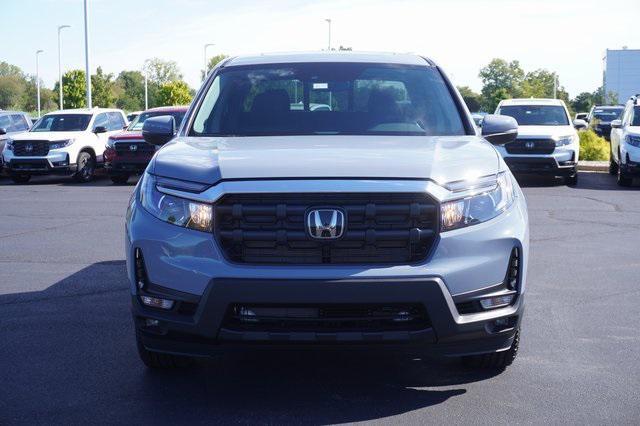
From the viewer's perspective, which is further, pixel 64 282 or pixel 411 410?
pixel 64 282

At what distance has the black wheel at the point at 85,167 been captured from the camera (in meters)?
22.7

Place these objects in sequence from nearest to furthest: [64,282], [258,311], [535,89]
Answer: [258,311] → [64,282] → [535,89]

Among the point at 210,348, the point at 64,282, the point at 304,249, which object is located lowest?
the point at 64,282

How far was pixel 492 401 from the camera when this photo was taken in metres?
4.82

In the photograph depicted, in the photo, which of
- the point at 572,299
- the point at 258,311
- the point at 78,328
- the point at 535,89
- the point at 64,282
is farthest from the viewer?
the point at 535,89

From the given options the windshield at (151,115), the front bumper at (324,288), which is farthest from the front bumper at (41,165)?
the front bumper at (324,288)

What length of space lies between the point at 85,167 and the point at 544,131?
10.7 meters

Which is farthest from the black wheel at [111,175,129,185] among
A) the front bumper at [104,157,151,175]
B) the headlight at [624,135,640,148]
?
the headlight at [624,135,640,148]

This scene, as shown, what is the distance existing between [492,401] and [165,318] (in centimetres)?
167

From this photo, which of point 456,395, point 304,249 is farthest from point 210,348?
point 456,395

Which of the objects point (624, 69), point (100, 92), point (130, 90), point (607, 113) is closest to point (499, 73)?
point (624, 69)

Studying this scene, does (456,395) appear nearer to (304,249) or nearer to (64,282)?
(304,249)

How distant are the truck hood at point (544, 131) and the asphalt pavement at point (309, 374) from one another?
1082cm

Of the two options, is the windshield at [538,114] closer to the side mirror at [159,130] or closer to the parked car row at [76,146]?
the parked car row at [76,146]
